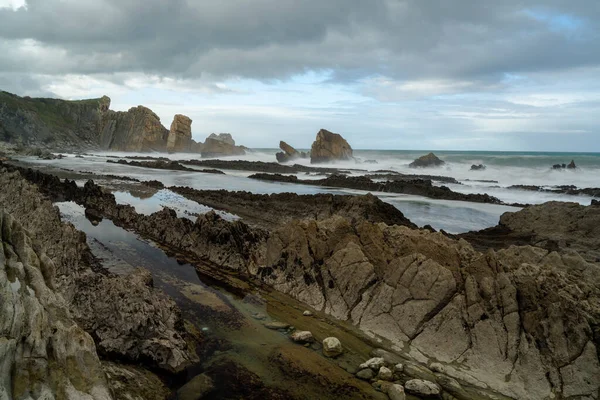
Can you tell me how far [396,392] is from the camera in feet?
22.5

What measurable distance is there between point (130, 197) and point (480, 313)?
22841 mm

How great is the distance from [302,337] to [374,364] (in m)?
1.68

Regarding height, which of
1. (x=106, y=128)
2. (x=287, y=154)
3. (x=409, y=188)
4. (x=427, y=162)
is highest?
(x=106, y=128)

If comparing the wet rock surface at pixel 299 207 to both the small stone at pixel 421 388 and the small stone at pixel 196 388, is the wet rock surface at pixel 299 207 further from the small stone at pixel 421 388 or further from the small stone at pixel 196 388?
the small stone at pixel 196 388

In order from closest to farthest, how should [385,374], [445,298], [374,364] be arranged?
[385,374]
[374,364]
[445,298]

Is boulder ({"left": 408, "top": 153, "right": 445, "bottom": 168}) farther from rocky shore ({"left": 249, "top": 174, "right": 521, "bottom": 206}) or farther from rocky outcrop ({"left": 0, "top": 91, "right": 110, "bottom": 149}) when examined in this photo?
rocky outcrop ({"left": 0, "top": 91, "right": 110, "bottom": 149})

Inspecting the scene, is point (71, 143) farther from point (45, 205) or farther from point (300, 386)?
point (300, 386)

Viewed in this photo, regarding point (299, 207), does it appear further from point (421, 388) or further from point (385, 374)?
point (421, 388)

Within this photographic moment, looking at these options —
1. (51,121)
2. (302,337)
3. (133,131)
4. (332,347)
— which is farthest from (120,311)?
(51,121)

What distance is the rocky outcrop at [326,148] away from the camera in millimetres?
85750

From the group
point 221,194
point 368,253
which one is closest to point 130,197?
point 221,194

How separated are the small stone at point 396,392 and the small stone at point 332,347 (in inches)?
57.4

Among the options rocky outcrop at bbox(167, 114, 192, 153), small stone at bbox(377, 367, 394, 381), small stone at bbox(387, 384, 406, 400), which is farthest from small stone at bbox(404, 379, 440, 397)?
rocky outcrop at bbox(167, 114, 192, 153)

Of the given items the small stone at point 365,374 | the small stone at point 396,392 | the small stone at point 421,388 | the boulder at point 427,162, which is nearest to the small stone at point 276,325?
the small stone at point 365,374
